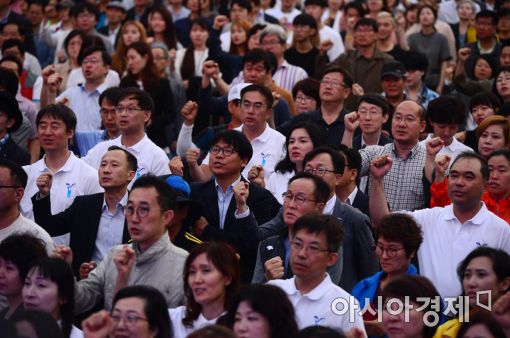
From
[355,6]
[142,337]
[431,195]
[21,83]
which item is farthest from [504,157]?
[355,6]

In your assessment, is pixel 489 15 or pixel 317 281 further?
pixel 489 15

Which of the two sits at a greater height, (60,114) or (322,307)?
(60,114)

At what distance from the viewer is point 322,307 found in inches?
270

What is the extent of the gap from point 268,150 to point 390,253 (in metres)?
3.29

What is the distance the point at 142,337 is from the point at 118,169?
2.47 m

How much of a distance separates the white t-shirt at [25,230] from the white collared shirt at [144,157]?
1678mm

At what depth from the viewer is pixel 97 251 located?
28.1 ft

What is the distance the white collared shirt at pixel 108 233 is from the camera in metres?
8.57

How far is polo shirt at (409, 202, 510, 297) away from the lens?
7922mm

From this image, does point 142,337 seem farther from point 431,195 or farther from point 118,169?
point 431,195

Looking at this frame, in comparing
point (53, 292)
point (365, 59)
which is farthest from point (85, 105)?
point (53, 292)

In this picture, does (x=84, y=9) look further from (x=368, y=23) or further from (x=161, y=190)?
(x=161, y=190)

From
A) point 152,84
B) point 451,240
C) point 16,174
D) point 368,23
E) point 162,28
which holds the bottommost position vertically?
point 451,240

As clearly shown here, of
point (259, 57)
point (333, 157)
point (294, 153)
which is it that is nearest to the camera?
point (333, 157)
